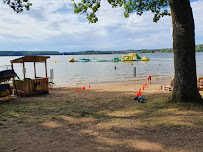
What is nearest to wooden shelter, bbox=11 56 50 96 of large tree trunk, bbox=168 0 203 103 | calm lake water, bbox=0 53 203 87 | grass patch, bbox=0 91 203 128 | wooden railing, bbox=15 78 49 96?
wooden railing, bbox=15 78 49 96

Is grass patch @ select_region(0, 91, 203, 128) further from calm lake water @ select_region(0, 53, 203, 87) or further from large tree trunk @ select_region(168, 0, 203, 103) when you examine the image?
calm lake water @ select_region(0, 53, 203, 87)

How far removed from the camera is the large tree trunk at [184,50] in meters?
A: 6.33

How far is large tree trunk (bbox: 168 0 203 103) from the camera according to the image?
6.33 m

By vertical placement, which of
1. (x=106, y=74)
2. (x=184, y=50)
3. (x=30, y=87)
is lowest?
(x=106, y=74)

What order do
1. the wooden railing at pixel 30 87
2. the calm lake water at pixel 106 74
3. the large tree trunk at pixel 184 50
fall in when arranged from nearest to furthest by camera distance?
1. the large tree trunk at pixel 184 50
2. the wooden railing at pixel 30 87
3. the calm lake water at pixel 106 74

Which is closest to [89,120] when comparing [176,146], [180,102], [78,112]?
[78,112]

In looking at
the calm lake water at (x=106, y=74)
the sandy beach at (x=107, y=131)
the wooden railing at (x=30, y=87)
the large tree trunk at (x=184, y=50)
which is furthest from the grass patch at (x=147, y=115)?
the calm lake water at (x=106, y=74)

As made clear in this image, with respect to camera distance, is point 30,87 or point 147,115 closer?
point 147,115

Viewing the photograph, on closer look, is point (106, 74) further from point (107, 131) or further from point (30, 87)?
point (107, 131)

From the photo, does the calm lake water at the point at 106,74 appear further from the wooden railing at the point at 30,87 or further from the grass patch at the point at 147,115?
the grass patch at the point at 147,115

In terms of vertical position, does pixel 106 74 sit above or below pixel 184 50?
below

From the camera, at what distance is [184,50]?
6367 millimetres

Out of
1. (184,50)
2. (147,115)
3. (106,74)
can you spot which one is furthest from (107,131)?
(106,74)

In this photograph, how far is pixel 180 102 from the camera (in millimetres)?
6598
